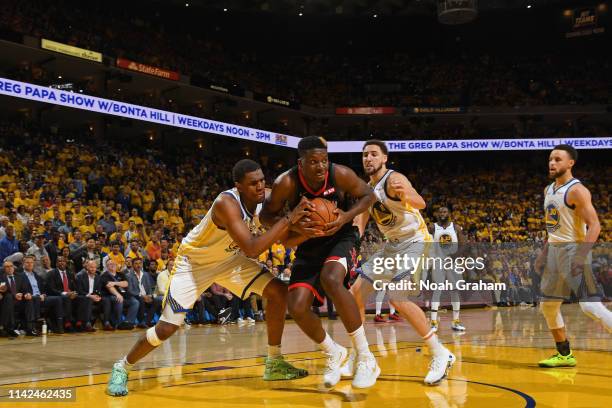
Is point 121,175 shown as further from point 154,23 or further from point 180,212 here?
point 154,23

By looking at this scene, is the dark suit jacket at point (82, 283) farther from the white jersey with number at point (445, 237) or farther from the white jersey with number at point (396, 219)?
the white jersey with number at point (396, 219)

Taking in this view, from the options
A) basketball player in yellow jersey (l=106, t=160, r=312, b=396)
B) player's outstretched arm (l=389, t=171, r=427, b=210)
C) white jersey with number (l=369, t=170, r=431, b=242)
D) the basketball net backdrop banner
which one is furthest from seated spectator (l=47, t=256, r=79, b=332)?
the basketball net backdrop banner

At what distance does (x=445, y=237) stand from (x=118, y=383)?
727cm

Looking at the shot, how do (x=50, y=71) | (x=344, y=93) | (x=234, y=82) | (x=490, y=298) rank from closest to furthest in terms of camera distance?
(x=490, y=298), (x=50, y=71), (x=234, y=82), (x=344, y=93)

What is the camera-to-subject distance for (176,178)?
2311cm

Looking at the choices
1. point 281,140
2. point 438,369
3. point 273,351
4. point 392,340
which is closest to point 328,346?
point 273,351

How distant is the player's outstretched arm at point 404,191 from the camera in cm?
→ 555

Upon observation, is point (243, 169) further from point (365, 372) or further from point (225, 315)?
point (225, 315)

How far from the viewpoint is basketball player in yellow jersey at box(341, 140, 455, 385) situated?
18.0 ft

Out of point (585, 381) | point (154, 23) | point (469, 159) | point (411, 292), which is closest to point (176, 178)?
point (154, 23)

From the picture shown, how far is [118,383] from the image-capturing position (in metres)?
4.98

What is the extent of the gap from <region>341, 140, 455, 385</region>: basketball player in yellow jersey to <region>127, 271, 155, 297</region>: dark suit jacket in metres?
6.10

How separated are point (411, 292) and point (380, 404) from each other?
78.6 inches

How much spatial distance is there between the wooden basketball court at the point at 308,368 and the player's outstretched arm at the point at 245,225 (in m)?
1.13
